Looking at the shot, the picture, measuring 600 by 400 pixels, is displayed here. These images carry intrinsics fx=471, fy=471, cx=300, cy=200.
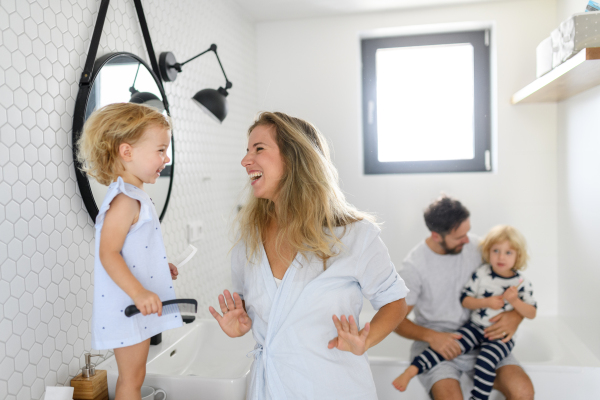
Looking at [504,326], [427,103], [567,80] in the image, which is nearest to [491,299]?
[504,326]

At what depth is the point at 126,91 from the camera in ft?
4.86

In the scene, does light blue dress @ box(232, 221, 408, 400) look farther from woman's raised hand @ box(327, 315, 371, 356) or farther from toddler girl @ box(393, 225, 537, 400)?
toddler girl @ box(393, 225, 537, 400)

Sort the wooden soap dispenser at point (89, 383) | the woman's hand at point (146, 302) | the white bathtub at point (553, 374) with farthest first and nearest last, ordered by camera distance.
Answer: the white bathtub at point (553, 374), the wooden soap dispenser at point (89, 383), the woman's hand at point (146, 302)

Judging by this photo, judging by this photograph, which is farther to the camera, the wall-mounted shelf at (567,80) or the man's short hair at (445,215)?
the man's short hair at (445,215)

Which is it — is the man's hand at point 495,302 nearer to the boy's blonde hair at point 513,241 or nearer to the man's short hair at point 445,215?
the boy's blonde hair at point 513,241

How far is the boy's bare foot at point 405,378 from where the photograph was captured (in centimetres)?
188

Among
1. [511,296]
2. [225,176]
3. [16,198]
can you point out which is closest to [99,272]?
[16,198]

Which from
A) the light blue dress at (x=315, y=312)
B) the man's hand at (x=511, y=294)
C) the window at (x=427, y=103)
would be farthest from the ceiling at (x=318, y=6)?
the light blue dress at (x=315, y=312)

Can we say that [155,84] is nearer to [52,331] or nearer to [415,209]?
[52,331]

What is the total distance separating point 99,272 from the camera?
3.35 ft

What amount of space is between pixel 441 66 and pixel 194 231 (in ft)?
6.27

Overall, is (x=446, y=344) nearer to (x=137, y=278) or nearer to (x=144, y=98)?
(x=137, y=278)

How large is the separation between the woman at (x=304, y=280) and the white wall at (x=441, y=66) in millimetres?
1778

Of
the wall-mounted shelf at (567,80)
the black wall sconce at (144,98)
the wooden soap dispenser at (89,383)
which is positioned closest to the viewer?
the wooden soap dispenser at (89,383)
